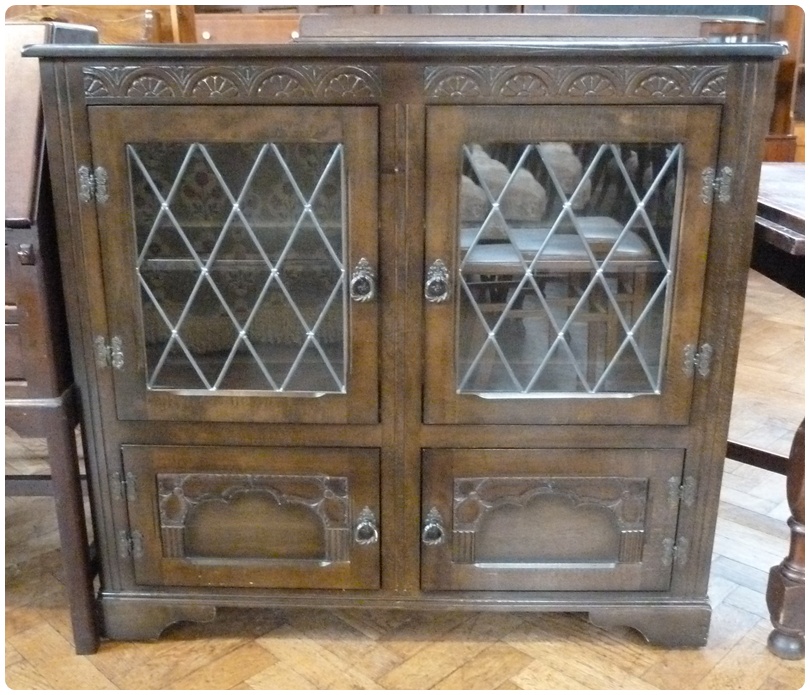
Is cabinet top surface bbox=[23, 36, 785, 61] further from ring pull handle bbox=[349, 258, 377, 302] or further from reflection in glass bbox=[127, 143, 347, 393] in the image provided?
ring pull handle bbox=[349, 258, 377, 302]

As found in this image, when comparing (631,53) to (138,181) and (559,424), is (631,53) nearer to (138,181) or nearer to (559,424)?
(559,424)

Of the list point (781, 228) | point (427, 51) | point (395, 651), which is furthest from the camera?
point (395, 651)

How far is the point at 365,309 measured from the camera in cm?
89

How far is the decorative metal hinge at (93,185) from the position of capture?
33.7 inches

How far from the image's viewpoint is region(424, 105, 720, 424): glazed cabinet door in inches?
33.0

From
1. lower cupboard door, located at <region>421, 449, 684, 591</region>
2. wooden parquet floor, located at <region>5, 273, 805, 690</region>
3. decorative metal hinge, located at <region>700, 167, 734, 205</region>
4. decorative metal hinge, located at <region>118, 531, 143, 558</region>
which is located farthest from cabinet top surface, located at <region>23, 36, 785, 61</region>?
wooden parquet floor, located at <region>5, 273, 805, 690</region>

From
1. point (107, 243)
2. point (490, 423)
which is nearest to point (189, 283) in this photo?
point (107, 243)

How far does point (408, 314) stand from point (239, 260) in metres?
0.20

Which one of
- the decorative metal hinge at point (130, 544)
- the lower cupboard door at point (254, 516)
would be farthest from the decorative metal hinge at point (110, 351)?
the decorative metal hinge at point (130, 544)

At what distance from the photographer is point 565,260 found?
2.91ft

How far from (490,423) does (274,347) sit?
0.88 feet

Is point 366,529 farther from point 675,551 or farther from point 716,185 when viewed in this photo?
point 716,185

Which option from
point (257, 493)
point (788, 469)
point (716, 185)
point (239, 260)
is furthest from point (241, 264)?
point (788, 469)

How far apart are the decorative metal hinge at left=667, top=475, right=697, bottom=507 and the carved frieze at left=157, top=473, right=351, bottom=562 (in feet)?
1.27
